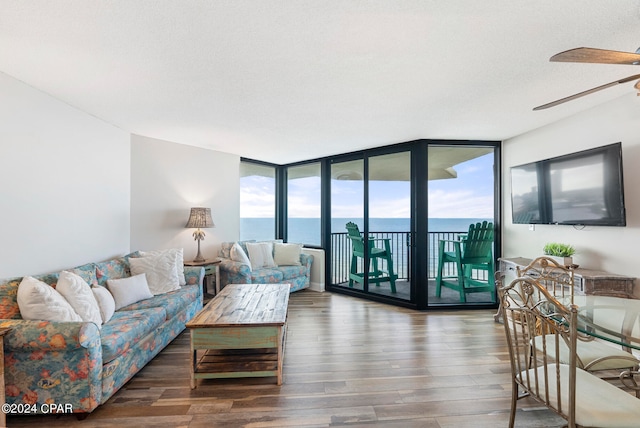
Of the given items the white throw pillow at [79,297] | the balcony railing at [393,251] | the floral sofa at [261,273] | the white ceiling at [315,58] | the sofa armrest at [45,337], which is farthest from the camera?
the balcony railing at [393,251]

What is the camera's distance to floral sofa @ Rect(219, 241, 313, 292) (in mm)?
4141

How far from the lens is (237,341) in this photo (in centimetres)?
227

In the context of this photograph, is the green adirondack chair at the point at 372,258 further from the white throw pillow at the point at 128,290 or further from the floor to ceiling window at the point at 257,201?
the white throw pillow at the point at 128,290

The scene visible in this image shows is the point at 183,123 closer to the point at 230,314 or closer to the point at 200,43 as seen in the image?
the point at 200,43

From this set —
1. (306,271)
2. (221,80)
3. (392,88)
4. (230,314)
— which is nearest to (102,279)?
(230,314)

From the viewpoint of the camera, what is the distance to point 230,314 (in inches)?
96.6

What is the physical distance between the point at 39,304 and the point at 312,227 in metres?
4.13

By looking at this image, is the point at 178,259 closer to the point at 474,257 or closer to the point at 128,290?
the point at 128,290

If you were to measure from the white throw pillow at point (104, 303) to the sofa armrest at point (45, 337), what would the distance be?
0.61 metres

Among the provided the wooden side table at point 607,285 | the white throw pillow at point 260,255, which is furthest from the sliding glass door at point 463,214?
the white throw pillow at point 260,255

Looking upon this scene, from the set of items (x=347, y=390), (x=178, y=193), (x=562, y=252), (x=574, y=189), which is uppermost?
(x=178, y=193)

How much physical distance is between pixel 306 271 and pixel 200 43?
3.90 m

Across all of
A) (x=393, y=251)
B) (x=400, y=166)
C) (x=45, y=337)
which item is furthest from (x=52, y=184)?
(x=393, y=251)

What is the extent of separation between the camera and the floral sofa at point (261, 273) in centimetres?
414
